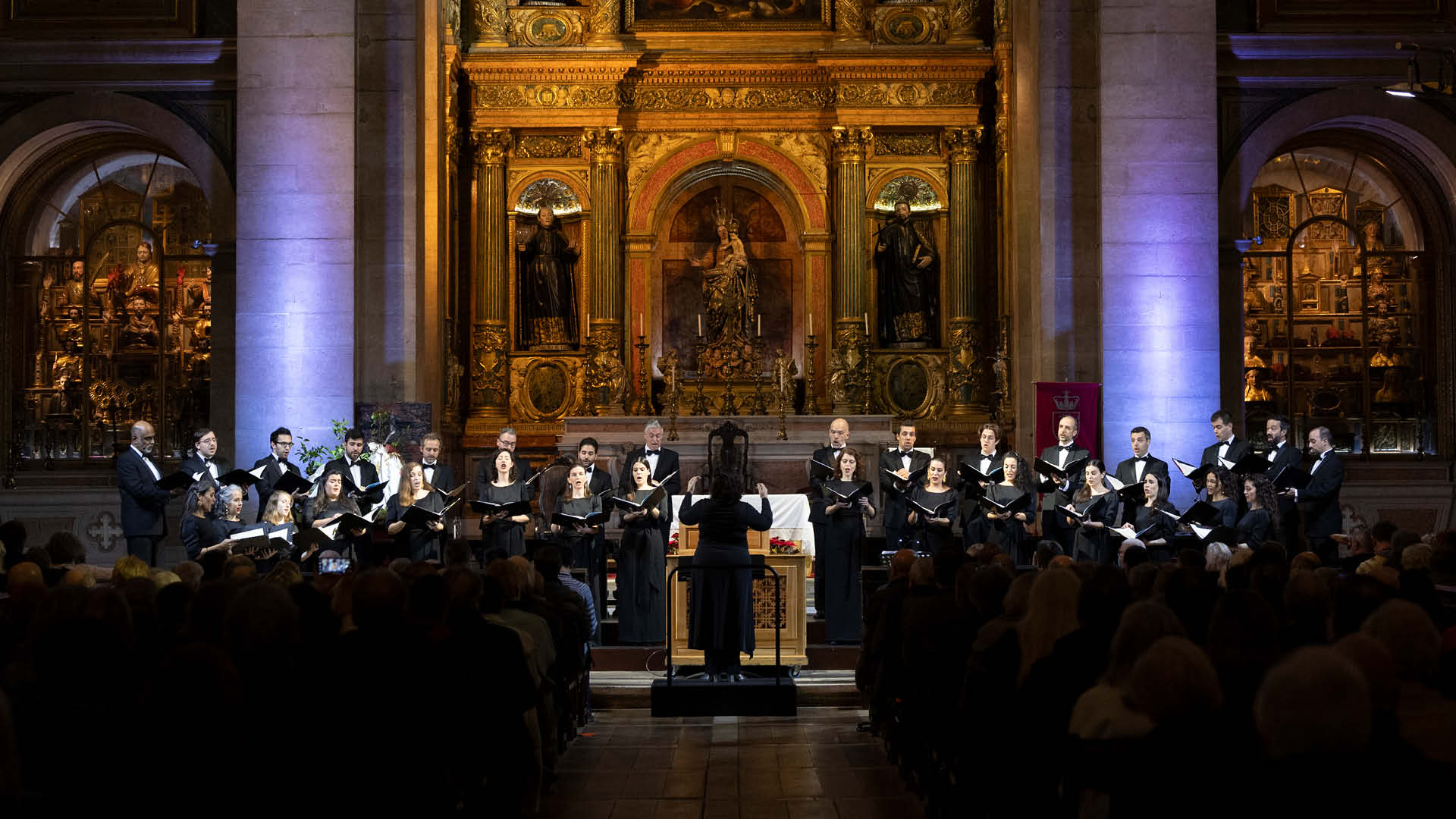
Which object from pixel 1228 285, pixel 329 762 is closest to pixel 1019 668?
pixel 329 762

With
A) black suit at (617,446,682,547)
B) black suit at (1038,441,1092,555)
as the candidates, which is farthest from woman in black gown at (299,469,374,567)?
black suit at (1038,441,1092,555)

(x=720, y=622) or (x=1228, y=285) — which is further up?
(x=1228, y=285)

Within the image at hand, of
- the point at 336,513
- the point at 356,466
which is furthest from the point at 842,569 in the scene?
the point at 356,466

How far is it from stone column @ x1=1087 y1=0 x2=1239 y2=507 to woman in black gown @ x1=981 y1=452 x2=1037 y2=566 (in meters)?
2.62

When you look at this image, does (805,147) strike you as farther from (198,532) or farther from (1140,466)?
(198,532)

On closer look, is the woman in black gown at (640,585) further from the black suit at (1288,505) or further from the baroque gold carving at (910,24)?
the baroque gold carving at (910,24)

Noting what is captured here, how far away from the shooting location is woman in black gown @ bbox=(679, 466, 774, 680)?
33.0 ft

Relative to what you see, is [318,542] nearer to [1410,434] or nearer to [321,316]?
[321,316]

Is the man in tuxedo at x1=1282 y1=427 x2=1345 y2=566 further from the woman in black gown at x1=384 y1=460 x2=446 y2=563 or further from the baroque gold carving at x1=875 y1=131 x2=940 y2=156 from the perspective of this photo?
the baroque gold carving at x1=875 y1=131 x2=940 y2=156

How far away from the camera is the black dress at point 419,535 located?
12172 millimetres

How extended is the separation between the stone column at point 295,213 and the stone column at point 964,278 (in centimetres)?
831

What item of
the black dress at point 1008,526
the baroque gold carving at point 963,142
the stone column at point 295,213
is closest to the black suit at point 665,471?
the black dress at point 1008,526

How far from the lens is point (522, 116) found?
65.5 feet

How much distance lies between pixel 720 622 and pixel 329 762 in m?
5.31
